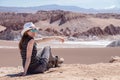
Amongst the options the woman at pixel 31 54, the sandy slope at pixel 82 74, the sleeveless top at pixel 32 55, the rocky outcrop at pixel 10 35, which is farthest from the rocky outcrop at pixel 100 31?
the sleeveless top at pixel 32 55

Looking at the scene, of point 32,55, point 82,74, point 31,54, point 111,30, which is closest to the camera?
point 82,74

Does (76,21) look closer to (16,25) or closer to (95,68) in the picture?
(16,25)

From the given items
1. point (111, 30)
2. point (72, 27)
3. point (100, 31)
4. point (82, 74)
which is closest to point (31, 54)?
point (82, 74)

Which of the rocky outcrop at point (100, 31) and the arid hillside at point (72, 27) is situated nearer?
the arid hillside at point (72, 27)

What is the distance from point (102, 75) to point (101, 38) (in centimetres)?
2894

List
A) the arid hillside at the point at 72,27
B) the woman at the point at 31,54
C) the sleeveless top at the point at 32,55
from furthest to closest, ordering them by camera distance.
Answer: the arid hillside at the point at 72,27, the sleeveless top at the point at 32,55, the woman at the point at 31,54

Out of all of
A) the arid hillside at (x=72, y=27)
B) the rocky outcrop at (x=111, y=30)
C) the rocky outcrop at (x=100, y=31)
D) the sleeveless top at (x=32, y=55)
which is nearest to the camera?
the sleeveless top at (x=32, y=55)

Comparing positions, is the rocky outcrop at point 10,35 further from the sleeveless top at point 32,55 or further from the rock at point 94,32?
the sleeveless top at point 32,55

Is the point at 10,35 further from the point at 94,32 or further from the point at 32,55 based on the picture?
the point at 32,55

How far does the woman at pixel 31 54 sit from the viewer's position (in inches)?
319

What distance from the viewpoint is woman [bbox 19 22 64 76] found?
8.11 metres

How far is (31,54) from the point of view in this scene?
8.31 metres

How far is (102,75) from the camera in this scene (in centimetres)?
797

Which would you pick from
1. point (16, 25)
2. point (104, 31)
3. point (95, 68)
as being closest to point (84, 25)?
point (104, 31)
